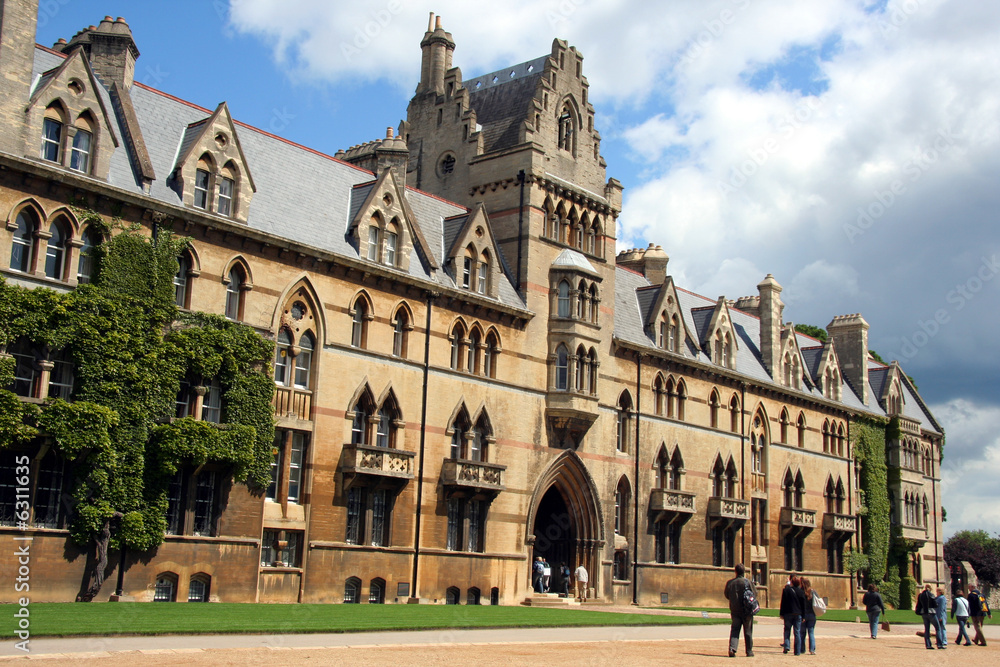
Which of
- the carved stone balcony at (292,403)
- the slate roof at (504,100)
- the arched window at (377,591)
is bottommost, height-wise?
the arched window at (377,591)

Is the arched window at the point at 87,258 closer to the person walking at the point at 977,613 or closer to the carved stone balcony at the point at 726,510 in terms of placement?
the person walking at the point at 977,613

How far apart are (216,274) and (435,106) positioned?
19.4m

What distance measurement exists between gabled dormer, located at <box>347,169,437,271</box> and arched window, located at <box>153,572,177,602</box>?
1240 centimetres

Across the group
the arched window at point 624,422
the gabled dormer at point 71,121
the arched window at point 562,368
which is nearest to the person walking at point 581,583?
the arched window at point 624,422

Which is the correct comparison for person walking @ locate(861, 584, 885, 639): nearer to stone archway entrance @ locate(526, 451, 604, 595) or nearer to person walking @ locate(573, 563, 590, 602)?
person walking @ locate(573, 563, 590, 602)

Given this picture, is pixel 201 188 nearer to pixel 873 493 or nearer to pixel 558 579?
pixel 558 579

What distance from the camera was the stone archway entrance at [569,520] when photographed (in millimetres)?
44938

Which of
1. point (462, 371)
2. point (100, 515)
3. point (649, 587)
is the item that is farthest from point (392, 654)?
point (649, 587)

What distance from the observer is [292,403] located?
113ft

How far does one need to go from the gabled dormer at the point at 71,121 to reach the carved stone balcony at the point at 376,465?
11487 millimetres

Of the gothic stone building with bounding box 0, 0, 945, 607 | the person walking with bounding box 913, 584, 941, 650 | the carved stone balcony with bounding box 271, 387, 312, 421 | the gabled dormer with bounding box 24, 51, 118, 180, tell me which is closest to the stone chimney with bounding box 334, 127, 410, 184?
the gothic stone building with bounding box 0, 0, 945, 607

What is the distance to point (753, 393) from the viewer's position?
5759 cm

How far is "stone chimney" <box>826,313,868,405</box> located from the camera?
70062mm

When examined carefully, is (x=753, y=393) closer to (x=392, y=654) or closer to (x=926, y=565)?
(x=926, y=565)
